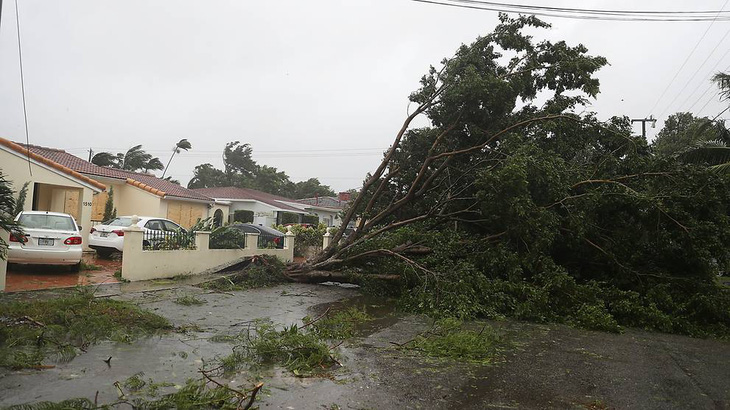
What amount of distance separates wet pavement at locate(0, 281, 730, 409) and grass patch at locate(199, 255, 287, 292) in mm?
3577

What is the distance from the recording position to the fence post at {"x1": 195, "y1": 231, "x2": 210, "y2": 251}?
1360 centimetres

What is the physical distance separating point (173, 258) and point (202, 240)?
1206 mm

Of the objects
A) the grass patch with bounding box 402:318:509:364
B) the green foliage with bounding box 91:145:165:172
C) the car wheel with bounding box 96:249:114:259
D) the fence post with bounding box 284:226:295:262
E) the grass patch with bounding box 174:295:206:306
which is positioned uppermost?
the green foliage with bounding box 91:145:165:172

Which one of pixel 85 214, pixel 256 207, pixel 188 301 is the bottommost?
pixel 188 301

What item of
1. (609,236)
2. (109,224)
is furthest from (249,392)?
(109,224)

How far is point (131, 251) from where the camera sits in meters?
11.4

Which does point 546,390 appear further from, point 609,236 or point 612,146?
point 612,146

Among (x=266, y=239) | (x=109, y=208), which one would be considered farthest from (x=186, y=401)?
(x=109, y=208)

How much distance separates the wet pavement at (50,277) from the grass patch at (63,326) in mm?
2877

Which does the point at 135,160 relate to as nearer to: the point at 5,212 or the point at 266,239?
the point at 266,239

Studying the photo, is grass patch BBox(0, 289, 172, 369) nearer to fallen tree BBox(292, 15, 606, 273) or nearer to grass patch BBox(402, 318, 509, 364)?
grass patch BBox(402, 318, 509, 364)

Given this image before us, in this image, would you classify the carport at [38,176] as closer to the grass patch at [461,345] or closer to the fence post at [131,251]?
the fence post at [131,251]

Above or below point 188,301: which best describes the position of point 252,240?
above

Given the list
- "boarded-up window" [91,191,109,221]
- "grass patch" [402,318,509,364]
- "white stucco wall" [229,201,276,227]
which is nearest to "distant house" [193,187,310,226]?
"white stucco wall" [229,201,276,227]
